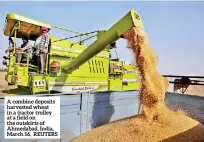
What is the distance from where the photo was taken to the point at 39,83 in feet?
17.6

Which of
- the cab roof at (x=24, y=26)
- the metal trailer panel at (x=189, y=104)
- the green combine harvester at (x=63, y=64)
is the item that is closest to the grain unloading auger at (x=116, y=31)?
the green combine harvester at (x=63, y=64)

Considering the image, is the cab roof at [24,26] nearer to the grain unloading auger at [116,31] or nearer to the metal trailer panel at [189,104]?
the grain unloading auger at [116,31]

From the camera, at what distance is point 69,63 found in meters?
5.56

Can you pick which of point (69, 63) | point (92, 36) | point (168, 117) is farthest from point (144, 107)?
point (92, 36)

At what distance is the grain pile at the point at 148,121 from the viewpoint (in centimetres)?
370

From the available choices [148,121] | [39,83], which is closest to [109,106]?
[148,121]

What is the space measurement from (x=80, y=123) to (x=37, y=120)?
0.77 meters

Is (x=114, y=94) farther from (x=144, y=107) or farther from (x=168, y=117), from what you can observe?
(x=168, y=117)

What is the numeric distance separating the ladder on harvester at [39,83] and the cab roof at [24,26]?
126 centimetres

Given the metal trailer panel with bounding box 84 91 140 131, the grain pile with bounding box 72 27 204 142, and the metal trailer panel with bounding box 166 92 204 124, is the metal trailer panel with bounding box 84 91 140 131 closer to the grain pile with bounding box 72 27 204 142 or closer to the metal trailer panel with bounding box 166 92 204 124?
the grain pile with bounding box 72 27 204 142

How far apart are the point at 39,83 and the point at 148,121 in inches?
102

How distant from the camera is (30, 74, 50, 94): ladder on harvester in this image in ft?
17.4

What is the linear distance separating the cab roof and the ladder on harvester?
126 cm

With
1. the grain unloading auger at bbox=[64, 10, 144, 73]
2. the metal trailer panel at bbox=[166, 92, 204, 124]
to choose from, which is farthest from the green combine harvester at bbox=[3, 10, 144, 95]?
the metal trailer panel at bbox=[166, 92, 204, 124]
